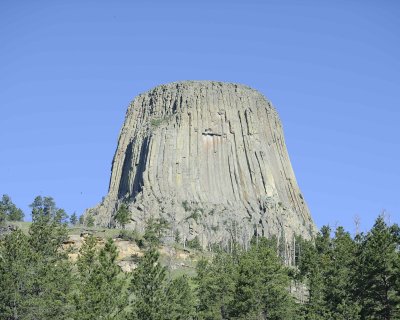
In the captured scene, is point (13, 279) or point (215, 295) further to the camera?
point (215, 295)

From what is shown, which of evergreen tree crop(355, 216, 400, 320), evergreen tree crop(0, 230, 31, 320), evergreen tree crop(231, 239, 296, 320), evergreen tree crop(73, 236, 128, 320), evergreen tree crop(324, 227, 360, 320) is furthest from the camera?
evergreen tree crop(231, 239, 296, 320)

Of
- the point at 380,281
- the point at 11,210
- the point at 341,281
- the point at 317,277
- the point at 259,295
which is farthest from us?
the point at 11,210

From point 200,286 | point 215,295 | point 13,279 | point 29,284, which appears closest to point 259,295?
point 215,295

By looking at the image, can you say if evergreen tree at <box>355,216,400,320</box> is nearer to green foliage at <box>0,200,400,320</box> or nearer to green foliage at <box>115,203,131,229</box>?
green foliage at <box>0,200,400,320</box>

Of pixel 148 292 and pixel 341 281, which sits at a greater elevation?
pixel 341 281

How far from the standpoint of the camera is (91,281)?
205 ft

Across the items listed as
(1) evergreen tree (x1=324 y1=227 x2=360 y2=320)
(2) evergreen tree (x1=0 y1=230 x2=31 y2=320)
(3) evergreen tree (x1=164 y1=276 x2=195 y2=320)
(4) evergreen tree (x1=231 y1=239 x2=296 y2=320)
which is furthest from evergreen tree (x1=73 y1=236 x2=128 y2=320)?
(1) evergreen tree (x1=324 y1=227 x2=360 y2=320)

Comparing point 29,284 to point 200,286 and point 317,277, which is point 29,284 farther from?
point 317,277

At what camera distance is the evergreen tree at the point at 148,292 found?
2625 inches

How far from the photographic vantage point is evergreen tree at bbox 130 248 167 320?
66.7 metres

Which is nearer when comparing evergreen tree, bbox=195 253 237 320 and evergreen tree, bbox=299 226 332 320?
evergreen tree, bbox=299 226 332 320

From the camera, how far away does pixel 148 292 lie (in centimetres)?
6900

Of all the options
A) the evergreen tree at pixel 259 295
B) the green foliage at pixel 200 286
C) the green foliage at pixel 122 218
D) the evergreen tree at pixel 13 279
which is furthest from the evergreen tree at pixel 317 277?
the green foliage at pixel 122 218

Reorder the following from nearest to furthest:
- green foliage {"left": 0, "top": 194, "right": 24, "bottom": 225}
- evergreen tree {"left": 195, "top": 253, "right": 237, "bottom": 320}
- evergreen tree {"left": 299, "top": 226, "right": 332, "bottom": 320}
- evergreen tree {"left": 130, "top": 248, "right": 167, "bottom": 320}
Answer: evergreen tree {"left": 130, "top": 248, "right": 167, "bottom": 320}
evergreen tree {"left": 299, "top": 226, "right": 332, "bottom": 320}
evergreen tree {"left": 195, "top": 253, "right": 237, "bottom": 320}
green foliage {"left": 0, "top": 194, "right": 24, "bottom": 225}
